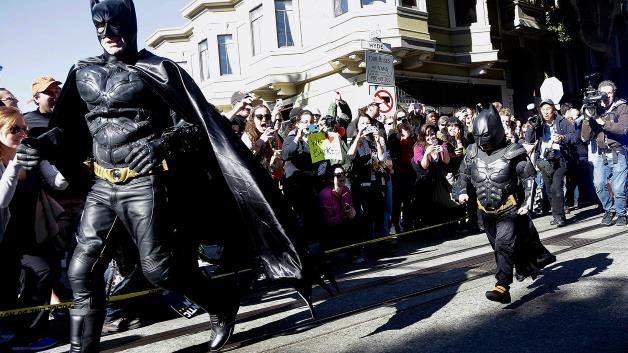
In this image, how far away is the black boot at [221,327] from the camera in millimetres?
4203

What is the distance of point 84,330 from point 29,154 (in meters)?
1.11

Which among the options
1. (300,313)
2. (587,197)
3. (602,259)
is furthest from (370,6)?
(300,313)

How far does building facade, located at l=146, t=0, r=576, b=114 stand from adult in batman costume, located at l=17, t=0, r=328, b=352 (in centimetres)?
1280

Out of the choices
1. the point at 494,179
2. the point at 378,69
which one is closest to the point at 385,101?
the point at 378,69

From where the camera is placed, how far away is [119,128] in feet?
12.4

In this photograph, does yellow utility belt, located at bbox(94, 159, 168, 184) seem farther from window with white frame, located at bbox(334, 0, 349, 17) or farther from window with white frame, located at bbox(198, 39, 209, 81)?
window with white frame, located at bbox(198, 39, 209, 81)

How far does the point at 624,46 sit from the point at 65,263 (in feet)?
105

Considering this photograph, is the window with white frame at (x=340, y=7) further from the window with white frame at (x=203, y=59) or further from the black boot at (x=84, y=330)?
the black boot at (x=84, y=330)

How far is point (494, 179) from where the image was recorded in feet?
17.9

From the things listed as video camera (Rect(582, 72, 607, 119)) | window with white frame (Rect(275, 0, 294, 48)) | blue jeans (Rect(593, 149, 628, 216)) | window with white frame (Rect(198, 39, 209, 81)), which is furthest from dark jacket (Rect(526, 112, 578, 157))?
window with white frame (Rect(198, 39, 209, 81))

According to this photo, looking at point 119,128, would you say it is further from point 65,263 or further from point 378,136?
point 378,136

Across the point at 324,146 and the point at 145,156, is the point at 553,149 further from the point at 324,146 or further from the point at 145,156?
the point at 145,156

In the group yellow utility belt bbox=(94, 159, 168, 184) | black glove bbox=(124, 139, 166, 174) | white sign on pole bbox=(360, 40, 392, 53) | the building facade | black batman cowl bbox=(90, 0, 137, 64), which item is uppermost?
the building facade

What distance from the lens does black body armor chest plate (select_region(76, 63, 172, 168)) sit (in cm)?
376
